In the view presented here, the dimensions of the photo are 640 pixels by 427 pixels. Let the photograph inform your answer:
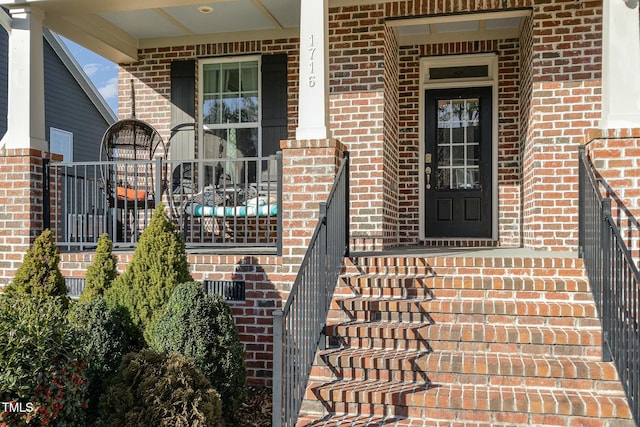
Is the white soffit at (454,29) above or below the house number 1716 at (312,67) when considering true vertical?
above

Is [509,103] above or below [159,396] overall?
above

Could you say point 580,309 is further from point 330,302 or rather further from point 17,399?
point 17,399

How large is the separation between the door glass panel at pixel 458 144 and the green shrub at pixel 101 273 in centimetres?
401

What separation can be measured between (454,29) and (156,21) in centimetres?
347

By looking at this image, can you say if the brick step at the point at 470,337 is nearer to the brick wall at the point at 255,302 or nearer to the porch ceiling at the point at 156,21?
the brick wall at the point at 255,302

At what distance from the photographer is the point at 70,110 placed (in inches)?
535

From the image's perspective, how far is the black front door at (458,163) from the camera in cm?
679

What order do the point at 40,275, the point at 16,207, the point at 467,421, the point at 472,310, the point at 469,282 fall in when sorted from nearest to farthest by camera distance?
the point at 467,421 → the point at 472,310 → the point at 469,282 → the point at 40,275 → the point at 16,207

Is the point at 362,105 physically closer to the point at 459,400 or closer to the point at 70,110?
the point at 459,400

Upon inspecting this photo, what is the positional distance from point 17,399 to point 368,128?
3.99 meters

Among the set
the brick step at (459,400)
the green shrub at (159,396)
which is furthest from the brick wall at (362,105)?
the green shrub at (159,396)

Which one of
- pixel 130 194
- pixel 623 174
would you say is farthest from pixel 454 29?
pixel 130 194

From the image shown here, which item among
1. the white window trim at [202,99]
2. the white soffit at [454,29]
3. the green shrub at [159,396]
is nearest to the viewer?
the green shrub at [159,396]

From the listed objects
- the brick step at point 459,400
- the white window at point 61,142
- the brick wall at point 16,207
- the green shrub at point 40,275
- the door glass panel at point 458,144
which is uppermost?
the white window at point 61,142
